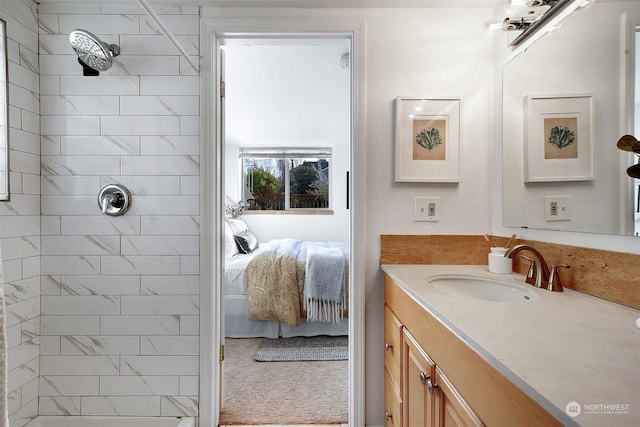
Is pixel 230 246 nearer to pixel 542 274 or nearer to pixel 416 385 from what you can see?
pixel 416 385

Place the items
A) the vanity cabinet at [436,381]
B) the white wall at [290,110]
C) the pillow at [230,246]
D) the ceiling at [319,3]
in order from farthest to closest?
the pillow at [230,246], the white wall at [290,110], the ceiling at [319,3], the vanity cabinet at [436,381]

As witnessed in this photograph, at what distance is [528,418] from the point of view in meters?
0.55

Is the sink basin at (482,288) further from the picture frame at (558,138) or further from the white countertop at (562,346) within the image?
the picture frame at (558,138)

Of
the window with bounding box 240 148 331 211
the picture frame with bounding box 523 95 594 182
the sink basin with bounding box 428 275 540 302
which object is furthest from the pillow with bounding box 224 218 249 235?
the picture frame with bounding box 523 95 594 182

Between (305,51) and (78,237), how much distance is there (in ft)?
6.31

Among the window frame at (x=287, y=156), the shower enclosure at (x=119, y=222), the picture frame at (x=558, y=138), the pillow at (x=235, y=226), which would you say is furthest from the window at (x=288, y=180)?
the picture frame at (x=558, y=138)

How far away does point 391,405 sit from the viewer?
143 cm

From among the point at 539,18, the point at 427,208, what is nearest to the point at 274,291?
the point at 427,208

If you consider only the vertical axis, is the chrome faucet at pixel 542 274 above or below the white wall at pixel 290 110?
below

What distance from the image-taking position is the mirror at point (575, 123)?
954mm

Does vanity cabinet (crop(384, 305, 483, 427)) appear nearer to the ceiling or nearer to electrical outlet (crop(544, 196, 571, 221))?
electrical outlet (crop(544, 196, 571, 221))

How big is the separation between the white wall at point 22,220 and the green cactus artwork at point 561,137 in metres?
2.46

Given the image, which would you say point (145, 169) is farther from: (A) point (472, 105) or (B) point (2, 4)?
(A) point (472, 105)

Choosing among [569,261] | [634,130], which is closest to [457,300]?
[569,261]
